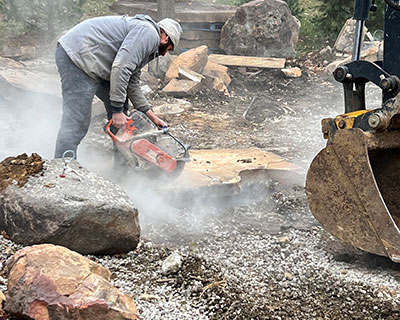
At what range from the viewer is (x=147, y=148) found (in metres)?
4.57

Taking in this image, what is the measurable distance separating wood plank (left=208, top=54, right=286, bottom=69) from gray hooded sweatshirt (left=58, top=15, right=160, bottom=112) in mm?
6489

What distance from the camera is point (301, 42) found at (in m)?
13.1

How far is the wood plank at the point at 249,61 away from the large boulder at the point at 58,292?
866 centimetres

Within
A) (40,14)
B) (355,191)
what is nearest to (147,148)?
(355,191)

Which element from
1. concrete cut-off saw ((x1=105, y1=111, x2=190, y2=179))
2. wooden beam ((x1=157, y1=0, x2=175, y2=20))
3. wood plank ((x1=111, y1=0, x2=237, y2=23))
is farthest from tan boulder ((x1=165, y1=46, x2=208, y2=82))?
concrete cut-off saw ((x1=105, y1=111, x2=190, y2=179))

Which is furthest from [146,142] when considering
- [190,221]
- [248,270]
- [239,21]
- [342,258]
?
[239,21]

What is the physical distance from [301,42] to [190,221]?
973 centimetres

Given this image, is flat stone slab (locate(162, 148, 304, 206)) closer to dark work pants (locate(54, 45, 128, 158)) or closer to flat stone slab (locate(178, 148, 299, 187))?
flat stone slab (locate(178, 148, 299, 187))

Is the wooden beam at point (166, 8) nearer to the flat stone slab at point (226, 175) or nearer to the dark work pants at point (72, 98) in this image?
the flat stone slab at point (226, 175)

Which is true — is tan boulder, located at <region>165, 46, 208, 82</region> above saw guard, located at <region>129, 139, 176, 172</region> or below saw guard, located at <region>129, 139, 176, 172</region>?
below

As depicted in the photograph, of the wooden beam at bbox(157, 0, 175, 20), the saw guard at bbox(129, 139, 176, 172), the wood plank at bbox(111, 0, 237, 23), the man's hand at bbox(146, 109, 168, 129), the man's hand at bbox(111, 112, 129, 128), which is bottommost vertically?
the wood plank at bbox(111, 0, 237, 23)

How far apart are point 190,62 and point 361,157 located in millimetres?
6940

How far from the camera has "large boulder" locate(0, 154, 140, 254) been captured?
3.34 m

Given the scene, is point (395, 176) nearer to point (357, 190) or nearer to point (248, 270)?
point (357, 190)
